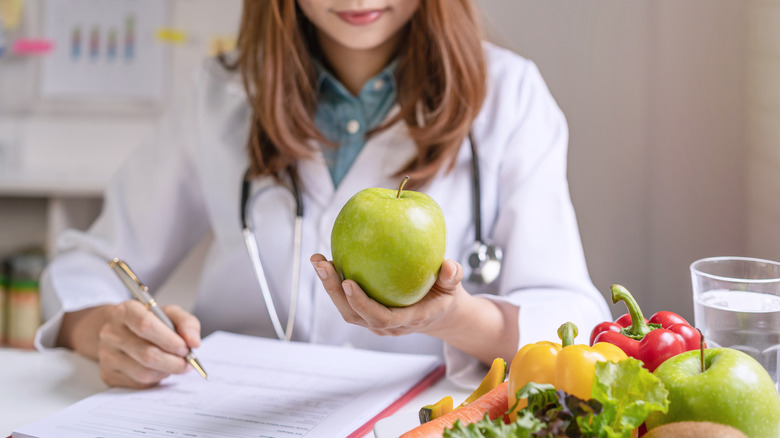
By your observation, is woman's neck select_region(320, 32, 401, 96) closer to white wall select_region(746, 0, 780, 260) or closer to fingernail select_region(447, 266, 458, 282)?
fingernail select_region(447, 266, 458, 282)

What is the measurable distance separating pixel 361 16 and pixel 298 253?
0.39m

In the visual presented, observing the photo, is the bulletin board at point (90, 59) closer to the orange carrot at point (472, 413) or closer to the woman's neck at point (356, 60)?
the woman's neck at point (356, 60)

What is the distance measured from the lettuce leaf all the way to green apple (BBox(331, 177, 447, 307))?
0.77ft

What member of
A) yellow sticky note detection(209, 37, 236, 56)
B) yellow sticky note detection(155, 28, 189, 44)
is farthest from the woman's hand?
yellow sticky note detection(155, 28, 189, 44)

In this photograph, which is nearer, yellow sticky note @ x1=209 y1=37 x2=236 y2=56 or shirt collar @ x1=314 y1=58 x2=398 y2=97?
shirt collar @ x1=314 y1=58 x2=398 y2=97

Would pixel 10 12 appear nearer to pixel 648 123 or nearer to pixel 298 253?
pixel 298 253

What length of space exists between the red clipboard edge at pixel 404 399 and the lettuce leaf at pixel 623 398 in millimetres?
330

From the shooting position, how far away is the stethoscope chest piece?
3.58 feet

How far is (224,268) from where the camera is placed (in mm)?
1271

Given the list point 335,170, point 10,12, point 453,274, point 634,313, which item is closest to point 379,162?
point 335,170

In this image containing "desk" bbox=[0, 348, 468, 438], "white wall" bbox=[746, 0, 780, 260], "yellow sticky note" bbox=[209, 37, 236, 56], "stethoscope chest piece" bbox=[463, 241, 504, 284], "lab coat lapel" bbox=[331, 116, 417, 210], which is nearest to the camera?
"desk" bbox=[0, 348, 468, 438]

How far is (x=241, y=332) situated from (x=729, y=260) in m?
0.83

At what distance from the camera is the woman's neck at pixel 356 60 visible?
1288 millimetres

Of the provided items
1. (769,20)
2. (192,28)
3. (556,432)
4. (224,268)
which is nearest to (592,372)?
(556,432)
